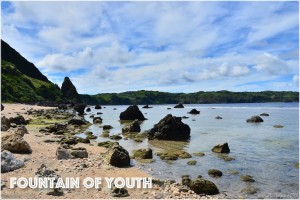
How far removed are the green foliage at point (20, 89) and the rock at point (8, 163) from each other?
12141 cm

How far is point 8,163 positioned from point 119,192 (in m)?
5.67

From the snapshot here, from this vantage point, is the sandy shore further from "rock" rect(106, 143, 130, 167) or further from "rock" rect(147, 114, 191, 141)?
"rock" rect(147, 114, 191, 141)

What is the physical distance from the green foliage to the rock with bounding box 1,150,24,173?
12141 cm

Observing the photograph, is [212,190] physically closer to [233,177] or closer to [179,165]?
[233,177]

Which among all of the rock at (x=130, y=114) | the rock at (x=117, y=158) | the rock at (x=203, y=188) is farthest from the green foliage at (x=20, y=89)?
the rock at (x=203, y=188)

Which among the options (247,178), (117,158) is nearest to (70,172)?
(117,158)

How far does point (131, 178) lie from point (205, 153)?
38.2 feet

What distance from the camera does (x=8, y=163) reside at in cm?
1490

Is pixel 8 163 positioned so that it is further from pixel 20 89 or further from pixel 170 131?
pixel 20 89

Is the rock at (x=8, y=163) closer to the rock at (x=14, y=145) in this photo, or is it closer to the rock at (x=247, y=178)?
the rock at (x=14, y=145)

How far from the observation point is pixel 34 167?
15883mm

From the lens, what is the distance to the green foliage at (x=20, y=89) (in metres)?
140

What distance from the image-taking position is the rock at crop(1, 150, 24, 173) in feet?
47.9

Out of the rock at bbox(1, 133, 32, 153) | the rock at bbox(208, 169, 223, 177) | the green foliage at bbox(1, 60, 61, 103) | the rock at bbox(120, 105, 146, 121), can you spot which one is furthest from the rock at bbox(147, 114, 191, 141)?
the green foliage at bbox(1, 60, 61, 103)
